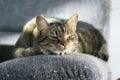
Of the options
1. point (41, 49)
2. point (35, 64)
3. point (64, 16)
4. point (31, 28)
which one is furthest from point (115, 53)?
point (35, 64)

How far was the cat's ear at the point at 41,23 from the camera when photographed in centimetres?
151

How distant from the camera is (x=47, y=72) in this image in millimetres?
1154

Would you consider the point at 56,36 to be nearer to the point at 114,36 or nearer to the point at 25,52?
the point at 25,52

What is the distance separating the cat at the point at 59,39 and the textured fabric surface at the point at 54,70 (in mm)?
254

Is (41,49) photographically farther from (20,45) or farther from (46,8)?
(46,8)

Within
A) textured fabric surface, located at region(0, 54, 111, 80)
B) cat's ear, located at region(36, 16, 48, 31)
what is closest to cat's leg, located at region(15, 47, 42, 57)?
cat's ear, located at region(36, 16, 48, 31)

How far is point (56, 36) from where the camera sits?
4.82ft

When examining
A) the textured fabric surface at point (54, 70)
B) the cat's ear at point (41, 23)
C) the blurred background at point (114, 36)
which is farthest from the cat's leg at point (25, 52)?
the blurred background at point (114, 36)

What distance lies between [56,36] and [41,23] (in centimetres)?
11

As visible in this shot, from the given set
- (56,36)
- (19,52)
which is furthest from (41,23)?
(19,52)

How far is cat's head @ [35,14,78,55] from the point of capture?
146 cm

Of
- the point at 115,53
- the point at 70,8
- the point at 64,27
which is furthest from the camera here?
the point at 115,53

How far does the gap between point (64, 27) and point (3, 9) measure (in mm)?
666

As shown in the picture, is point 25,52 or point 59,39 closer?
point 59,39
